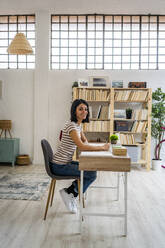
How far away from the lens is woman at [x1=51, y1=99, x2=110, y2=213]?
9.86 ft

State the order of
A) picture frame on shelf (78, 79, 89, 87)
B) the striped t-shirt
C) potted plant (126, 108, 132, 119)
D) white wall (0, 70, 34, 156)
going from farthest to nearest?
white wall (0, 70, 34, 156) → picture frame on shelf (78, 79, 89, 87) → potted plant (126, 108, 132, 119) → the striped t-shirt

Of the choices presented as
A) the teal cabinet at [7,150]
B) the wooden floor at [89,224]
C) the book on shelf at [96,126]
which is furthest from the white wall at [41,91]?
the wooden floor at [89,224]

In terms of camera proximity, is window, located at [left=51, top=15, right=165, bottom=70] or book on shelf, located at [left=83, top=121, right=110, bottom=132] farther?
window, located at [left=51, top=15, right=165, bottom=70]

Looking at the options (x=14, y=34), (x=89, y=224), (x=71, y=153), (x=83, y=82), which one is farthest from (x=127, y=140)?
(x=14, y=34)

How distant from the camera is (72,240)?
2.49m

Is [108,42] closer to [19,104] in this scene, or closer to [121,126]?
[121,126]

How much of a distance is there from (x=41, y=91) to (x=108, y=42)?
2.04 m

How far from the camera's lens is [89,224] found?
9.46ft

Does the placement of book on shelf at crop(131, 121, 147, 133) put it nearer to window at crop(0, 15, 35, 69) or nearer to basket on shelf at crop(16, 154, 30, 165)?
basket on shelf at crop(16, 154, 30, 165)

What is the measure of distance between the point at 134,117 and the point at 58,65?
7.53 feet

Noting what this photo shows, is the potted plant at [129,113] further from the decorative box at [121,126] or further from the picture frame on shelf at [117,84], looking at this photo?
the picture frame on shelf at [117,84]

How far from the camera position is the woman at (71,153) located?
3006 mm
